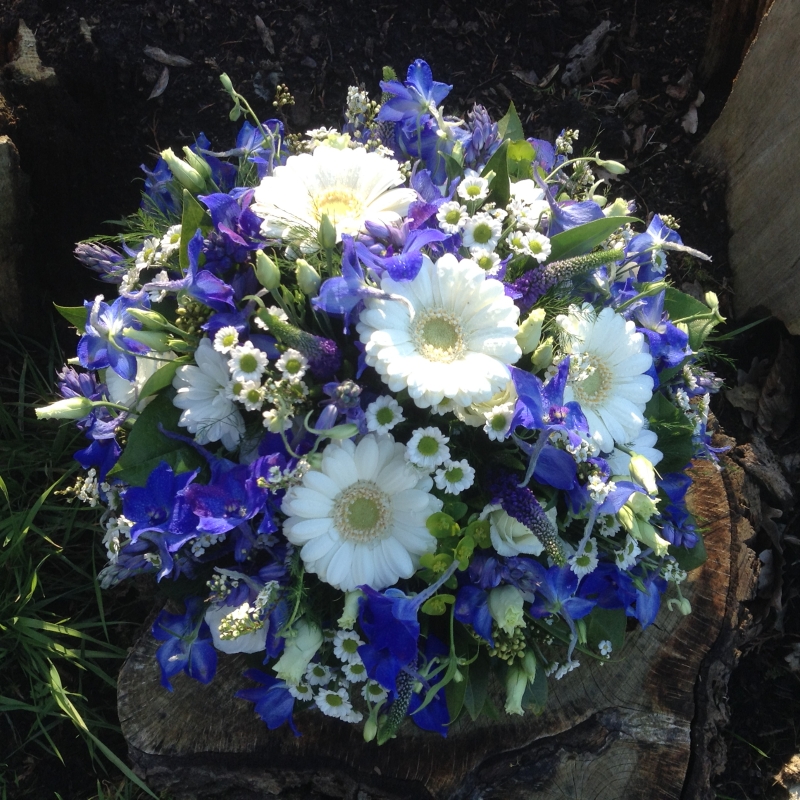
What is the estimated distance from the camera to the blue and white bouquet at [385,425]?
131 cm

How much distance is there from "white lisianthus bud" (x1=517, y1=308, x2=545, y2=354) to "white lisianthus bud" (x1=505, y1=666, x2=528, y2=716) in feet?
2.12

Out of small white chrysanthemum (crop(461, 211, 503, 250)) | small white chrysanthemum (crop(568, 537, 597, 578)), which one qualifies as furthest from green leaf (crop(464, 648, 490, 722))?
small white chrysanthemum (crop(461, 211, 503, 250))

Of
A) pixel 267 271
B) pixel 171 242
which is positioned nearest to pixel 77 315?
pixel 171 242

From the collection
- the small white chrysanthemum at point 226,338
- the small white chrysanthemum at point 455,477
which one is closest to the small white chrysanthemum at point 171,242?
the small white chrysanthemum at point 226,338

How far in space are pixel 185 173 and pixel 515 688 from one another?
1.24 metres

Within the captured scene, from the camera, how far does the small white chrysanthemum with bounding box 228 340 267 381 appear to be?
1.26 metres

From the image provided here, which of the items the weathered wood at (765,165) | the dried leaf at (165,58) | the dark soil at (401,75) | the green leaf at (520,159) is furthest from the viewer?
the dried leaf at (165,58)

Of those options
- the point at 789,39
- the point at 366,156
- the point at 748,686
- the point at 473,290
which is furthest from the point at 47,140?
the point at 748,686

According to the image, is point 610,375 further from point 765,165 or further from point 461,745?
point 765,165

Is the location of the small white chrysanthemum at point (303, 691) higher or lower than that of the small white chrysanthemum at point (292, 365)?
lower

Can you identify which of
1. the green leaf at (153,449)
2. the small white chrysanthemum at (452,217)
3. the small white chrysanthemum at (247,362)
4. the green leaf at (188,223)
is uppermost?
the small white chrysanthemum at (452,217)

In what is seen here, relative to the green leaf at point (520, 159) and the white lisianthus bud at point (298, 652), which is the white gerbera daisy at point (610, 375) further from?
the white lisianthus bud at point (298, 652)

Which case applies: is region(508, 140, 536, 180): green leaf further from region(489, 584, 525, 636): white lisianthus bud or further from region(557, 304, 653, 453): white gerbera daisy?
region(489, 584, 525, 636): white lisianthus bud

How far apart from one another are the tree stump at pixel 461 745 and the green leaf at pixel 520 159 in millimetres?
1179
